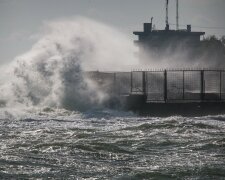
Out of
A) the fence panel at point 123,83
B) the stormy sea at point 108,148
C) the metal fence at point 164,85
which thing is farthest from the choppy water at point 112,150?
the fence panel at point 123,83

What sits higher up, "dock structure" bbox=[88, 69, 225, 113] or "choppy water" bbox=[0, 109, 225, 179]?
"dock structure" bbox=[88, 69, 225, 113]

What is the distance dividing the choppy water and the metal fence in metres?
9.37

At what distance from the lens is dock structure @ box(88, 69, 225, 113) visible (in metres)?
26.4

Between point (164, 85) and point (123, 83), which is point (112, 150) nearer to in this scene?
point (164, 85)

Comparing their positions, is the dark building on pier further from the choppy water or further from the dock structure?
the choppy water

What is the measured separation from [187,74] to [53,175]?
37001 mm

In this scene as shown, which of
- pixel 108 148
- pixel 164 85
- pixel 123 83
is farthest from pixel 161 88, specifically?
pixel 108 148

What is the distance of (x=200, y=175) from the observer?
9.30 metres

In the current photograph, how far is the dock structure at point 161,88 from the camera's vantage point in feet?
86.5

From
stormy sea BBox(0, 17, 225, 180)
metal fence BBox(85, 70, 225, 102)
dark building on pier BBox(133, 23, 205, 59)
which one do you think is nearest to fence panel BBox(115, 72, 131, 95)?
metal fence BBox(85, 70, 225, 102)

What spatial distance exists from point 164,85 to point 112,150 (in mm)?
15811

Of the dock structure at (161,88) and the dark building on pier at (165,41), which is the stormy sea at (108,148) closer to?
the dock structure at (161,88)

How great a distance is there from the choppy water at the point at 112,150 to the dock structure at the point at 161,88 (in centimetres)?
671

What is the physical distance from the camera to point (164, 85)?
27766 mm
